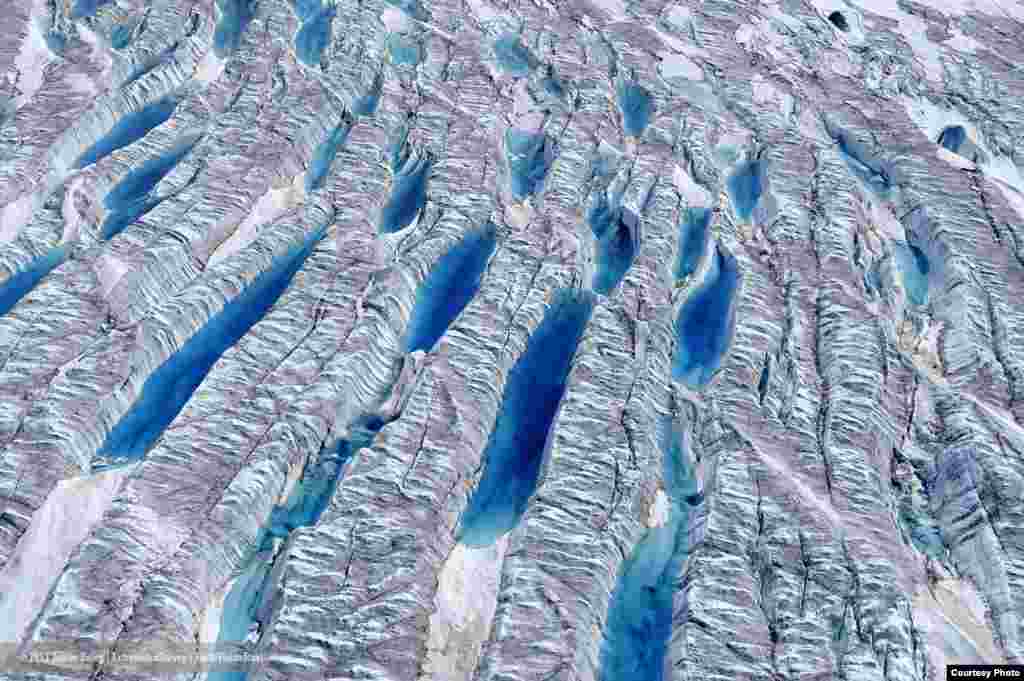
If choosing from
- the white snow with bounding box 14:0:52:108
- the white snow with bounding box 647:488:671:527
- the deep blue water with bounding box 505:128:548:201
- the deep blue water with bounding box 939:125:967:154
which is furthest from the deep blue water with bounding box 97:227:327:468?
the deep blue water with bounding box 939:125:967:154

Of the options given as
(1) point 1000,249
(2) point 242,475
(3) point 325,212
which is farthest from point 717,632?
(1) point 1000,249

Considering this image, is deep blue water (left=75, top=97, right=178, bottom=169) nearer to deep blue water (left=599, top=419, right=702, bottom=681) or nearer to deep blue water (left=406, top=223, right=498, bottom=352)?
deep blue water (left=406, top=223, right=498, bottom=352)

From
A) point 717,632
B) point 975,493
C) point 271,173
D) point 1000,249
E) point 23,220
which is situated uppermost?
point 1000,249

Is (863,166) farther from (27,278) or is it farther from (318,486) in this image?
(27,278)

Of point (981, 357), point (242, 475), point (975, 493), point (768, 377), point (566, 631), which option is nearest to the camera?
point (566, 631)

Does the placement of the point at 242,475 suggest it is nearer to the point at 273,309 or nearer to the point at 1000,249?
the point at 273,309

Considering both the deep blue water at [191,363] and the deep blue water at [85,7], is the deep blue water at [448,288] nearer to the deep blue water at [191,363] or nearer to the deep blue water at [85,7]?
the deep blue water at [191,363]

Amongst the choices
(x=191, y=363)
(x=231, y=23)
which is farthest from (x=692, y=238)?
(x=231, y=23)
